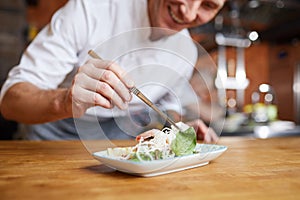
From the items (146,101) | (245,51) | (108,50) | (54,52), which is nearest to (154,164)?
(146,101)

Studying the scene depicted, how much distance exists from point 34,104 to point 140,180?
518 millimetres

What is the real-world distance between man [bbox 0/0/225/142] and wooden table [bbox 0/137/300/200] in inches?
5.4

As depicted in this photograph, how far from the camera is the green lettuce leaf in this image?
0.60 meters

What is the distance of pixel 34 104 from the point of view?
919mm

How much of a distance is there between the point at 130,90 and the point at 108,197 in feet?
0.86

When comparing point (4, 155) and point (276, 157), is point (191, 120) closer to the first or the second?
point (276, 157)

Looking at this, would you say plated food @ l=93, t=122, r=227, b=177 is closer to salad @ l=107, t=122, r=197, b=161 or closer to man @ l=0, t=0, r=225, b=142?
salad @ l=107, t=122, r=197, b=161

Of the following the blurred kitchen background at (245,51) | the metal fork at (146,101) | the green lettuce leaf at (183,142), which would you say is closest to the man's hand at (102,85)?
the metal fork at (146,101)

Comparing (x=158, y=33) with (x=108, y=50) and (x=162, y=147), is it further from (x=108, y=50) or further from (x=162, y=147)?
(x=162, y=147)

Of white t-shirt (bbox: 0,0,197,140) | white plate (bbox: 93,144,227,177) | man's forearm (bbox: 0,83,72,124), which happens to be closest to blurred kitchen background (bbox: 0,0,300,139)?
white t-shirt (bbox: 0,0,197,140)

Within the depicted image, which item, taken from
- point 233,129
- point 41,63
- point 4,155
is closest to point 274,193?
point 4,155

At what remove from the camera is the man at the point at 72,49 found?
2.86ft

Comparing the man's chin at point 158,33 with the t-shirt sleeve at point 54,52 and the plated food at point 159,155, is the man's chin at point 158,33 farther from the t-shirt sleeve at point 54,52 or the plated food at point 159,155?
the plated food at point 159,155

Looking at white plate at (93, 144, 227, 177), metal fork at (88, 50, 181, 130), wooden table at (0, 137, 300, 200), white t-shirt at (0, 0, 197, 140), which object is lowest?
wooden table at (0, 137, 300, 200)
